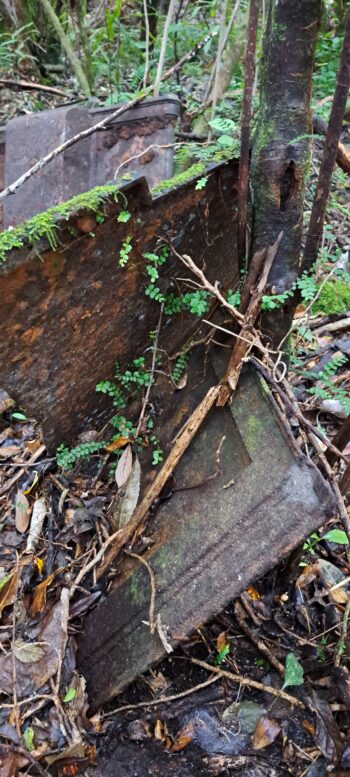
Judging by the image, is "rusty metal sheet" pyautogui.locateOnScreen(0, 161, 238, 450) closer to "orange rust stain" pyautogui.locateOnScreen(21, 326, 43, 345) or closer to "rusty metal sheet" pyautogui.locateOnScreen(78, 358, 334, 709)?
"orange rust stain" pyautogui.locateOnScreen(21, 326, 43, 345)

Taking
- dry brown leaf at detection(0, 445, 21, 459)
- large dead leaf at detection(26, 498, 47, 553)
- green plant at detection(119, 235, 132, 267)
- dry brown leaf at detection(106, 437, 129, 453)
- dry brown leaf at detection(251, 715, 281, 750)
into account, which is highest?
green plant at detection(119, 235, 132, 267)

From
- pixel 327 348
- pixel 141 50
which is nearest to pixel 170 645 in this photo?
pixel 327 348

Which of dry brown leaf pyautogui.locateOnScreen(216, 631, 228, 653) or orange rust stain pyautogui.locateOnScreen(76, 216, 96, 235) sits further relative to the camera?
dry brown leaf pyautogui.locateOnScreen(216, 631, 228, 653)

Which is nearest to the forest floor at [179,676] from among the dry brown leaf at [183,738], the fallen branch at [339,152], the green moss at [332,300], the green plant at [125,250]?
the dry brown leaf at [183,738]

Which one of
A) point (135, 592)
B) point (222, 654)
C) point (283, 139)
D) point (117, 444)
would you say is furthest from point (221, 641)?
point (283, 139)

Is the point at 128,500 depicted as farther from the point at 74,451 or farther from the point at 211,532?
the point at 211,532

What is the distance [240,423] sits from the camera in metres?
1.92

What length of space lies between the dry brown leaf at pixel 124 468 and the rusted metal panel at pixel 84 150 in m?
1.32

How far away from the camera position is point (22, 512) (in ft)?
8.33

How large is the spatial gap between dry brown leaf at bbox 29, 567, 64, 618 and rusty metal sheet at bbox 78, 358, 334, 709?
0.21 m

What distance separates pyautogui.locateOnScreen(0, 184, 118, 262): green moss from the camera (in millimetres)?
1525

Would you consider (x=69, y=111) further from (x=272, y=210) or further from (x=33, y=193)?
(x=272, y=210)

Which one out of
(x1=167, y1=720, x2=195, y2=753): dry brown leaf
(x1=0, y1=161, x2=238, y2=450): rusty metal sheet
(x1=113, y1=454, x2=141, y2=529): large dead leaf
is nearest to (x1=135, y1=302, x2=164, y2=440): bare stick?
(x1=0, y1=161, x2=238, y2=450): rusty metal sheet

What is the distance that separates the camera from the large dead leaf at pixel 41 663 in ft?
6.64
